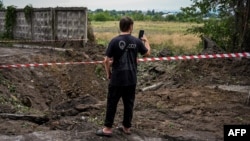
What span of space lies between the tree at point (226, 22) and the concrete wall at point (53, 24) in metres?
4.98

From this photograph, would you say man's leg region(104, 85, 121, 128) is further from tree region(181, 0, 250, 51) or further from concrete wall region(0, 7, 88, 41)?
concrete wall region(0, 7, 88, 41)

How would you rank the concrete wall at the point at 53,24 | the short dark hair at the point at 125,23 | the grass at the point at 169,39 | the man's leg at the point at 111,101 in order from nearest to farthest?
the short dark hair at the point at 125,23, the man's leg at the point at 111,101, the concrete wall at the point at 53,24, the grass at the point at 169,39

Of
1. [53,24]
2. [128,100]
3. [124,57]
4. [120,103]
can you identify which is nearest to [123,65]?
[124,57]

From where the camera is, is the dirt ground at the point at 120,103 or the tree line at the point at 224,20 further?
the tree line at the point at 224,20

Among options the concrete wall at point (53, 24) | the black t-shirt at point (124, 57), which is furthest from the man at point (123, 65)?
the concrete wall at point (53, 24)

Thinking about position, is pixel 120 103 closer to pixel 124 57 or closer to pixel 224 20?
pixel 124 57

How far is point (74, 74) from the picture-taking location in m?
14.1

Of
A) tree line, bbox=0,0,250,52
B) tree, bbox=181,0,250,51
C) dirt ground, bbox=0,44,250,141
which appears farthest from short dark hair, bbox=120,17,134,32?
tree, bbox=181,0,250,51

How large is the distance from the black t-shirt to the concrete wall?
1153 cm

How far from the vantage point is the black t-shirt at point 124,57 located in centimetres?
621

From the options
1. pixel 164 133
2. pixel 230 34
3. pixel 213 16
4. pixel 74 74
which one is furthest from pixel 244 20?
pixel 164 133

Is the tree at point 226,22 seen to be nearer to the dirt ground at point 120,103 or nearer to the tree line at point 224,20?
the tree line at point 224,20

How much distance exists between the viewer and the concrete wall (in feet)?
58.6

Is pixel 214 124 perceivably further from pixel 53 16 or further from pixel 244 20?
pixel 53 16
